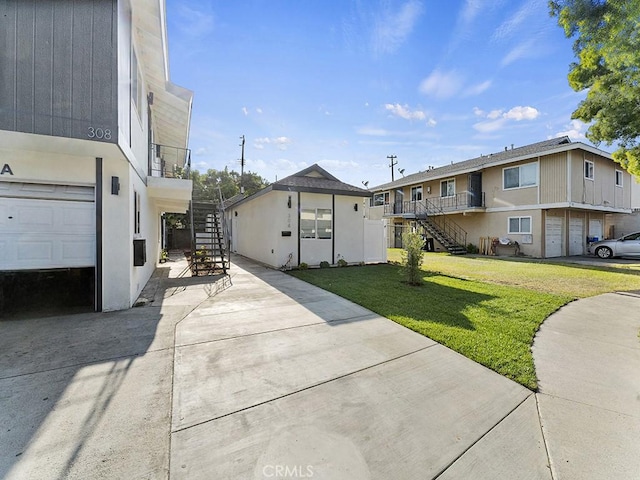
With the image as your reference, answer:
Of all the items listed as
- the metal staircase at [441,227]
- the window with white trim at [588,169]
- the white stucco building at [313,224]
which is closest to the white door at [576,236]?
the window with white trim at [588,169]

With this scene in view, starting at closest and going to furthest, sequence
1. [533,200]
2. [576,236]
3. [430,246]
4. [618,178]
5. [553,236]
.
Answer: [533,200] < [553,236] < [576,236] < [618,178] < [430,246]

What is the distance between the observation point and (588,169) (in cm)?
1576

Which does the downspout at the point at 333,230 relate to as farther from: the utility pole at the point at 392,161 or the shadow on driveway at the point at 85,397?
the utility pole at the point at 392,161

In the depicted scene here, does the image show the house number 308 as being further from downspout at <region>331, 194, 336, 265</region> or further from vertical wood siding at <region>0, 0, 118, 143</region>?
downspout at <region>331, 194, 336, 265</region>

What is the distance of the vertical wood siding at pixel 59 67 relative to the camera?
398 cm

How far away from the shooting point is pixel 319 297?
657cm

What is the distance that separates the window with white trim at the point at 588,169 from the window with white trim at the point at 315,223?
14896 mm

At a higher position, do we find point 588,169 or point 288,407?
point 588,169

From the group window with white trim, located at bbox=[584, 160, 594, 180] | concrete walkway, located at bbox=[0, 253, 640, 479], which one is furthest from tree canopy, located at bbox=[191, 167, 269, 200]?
concrete walkway, located at bbox=[0, 253, 640, 479]

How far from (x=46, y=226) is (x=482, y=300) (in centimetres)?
882

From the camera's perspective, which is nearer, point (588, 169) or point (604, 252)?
point (604, 252)

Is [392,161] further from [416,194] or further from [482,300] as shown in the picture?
[482,300]

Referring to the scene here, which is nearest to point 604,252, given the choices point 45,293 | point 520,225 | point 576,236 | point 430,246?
point 576,236

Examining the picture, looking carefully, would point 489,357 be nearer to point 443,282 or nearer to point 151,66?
point 443,282
